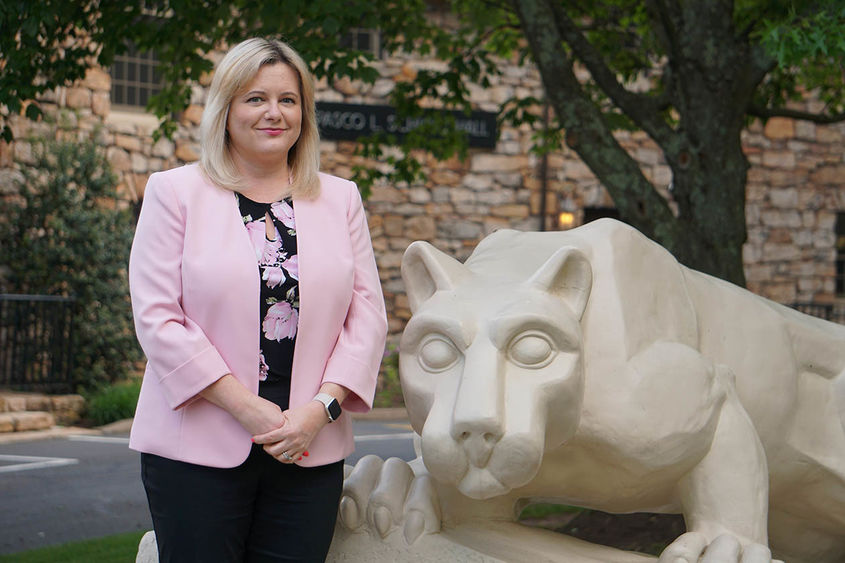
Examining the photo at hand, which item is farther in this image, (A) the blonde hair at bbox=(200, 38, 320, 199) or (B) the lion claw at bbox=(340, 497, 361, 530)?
(B) the lion claw at bbox=(340, 497, 361, 530)

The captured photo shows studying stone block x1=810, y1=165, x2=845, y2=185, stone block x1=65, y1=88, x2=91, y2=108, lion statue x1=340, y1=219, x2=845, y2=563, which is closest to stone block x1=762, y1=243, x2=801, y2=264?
stone block x1=810, y1=165, x2=845, y2=185

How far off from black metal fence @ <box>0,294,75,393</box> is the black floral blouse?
7.94 meters

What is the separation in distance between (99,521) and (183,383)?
411 cm

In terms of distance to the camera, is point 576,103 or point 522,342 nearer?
point 522,342

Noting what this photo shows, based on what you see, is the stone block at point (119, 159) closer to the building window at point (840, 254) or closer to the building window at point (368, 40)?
the building window at point (368, 40)

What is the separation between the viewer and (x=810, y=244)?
13.5m

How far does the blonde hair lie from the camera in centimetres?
220

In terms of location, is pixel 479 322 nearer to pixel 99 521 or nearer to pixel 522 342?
pixel 522 342

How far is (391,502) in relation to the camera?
8.55 feet

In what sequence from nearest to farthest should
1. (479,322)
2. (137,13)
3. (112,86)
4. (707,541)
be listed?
(479,322) → (707,541) → (137,13) → (112,86)

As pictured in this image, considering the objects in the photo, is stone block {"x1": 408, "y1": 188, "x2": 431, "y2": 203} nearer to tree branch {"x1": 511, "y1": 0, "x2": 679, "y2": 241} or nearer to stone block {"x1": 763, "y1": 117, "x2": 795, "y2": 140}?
stone block {"x1": 763, "y1": 117, "x2": 795, "y2": 140}

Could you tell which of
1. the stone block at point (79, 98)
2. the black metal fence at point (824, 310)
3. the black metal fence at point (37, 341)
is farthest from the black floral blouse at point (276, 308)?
the black metal fence at point (824, 310)

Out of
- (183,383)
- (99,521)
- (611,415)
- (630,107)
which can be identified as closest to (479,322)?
(611,415)

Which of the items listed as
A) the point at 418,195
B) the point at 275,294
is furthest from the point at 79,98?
the point at 275,294
